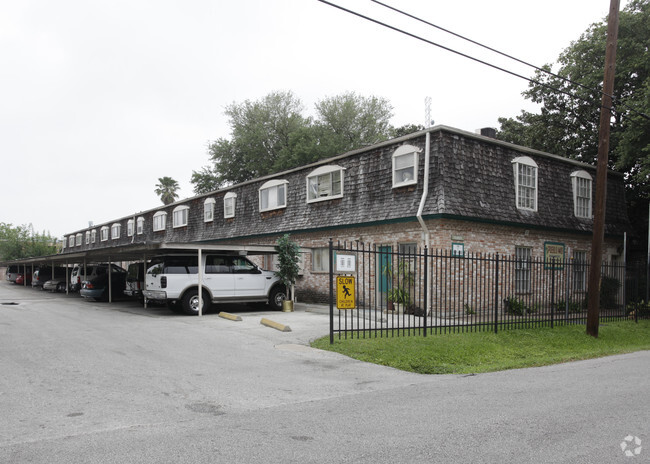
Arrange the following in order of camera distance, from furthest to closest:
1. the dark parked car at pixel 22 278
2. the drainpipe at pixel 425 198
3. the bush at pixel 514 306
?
the dark parked car at pixel 22 278
the bush at pixel 514 306
the drainpipe at pixel 425 198

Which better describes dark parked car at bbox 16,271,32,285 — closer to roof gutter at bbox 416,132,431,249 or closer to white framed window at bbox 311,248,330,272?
white framed window at bbox 311,248,330,272

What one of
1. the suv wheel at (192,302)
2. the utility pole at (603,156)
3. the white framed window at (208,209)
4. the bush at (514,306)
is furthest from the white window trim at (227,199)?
the utility pole at (603,156)

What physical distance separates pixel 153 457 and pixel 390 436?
214 cm

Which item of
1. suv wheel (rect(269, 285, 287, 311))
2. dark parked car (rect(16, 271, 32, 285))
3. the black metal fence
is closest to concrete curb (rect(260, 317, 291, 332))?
the black metal fence

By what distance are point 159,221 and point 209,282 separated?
19845 mm

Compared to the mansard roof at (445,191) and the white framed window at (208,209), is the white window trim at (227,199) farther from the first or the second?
the mansard roof at (445,191)

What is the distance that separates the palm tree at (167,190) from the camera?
5495 cm

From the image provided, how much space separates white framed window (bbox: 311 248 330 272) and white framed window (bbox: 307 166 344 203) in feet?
6.79

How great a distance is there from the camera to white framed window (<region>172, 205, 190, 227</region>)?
102 feet

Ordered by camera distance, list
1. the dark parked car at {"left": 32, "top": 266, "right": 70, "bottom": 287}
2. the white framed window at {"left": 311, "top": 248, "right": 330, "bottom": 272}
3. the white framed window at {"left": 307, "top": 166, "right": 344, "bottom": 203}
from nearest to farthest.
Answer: the white framed window at {"left": 307, "top": 166, "right": 344, "bottom": 203} < the white framed window at {"left": 311, "top": 248, "right": 330, "bottom": 272} < the dark parked car at {"left": 32, "top": 266, "right": 70, "bottom": 287}

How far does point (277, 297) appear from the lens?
1780 centimetres

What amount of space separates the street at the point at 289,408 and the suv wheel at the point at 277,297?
6914 mm

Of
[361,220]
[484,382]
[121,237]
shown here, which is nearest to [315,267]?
[361,220]

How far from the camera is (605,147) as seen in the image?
12.8 meters
